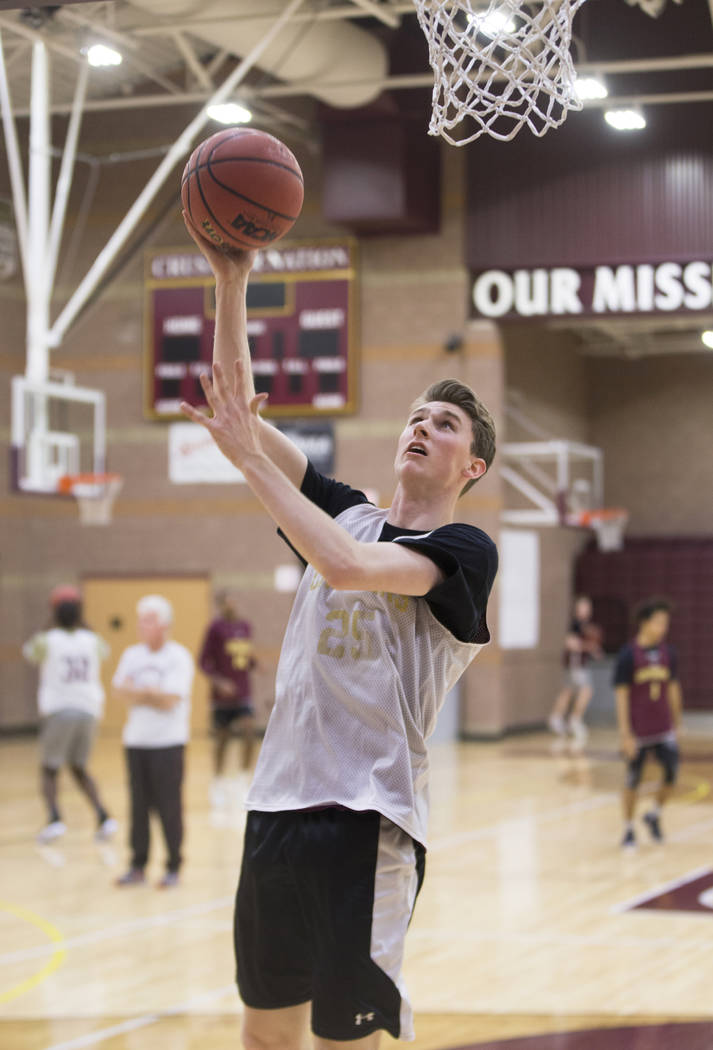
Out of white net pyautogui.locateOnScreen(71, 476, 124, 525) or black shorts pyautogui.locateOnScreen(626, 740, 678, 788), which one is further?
white net pyautogui.locateOnScreen(71, 476, 124, 525)

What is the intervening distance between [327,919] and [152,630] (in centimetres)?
557

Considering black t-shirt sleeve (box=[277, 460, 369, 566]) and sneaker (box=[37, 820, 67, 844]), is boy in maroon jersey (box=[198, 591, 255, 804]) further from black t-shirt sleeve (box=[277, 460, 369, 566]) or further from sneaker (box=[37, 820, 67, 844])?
black t-shirt sleeve (box=[277, 460, 369, 566])

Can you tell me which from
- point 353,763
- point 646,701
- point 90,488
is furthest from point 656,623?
point 353,763

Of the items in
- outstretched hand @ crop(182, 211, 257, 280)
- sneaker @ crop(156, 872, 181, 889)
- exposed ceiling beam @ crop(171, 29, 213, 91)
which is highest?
exposed ceiling beam @ crop(171, 29, 213, 91)

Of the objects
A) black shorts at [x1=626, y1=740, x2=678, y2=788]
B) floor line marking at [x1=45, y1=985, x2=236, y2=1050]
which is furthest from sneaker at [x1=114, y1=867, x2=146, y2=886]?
black shorts at [x1=626, y1=740, x2=678, y2=788]

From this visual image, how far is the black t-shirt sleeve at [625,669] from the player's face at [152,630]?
3.25m

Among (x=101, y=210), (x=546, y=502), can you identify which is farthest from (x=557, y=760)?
(x=101, y=210)

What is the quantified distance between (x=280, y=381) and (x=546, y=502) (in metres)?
4.07

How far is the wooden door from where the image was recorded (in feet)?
60.4

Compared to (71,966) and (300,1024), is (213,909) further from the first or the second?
(300,1024)

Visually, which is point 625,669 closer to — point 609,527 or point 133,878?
point 133,878

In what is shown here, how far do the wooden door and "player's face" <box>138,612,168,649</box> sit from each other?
10075mm

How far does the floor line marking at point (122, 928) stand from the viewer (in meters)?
6.51

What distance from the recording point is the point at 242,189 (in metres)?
2.98
